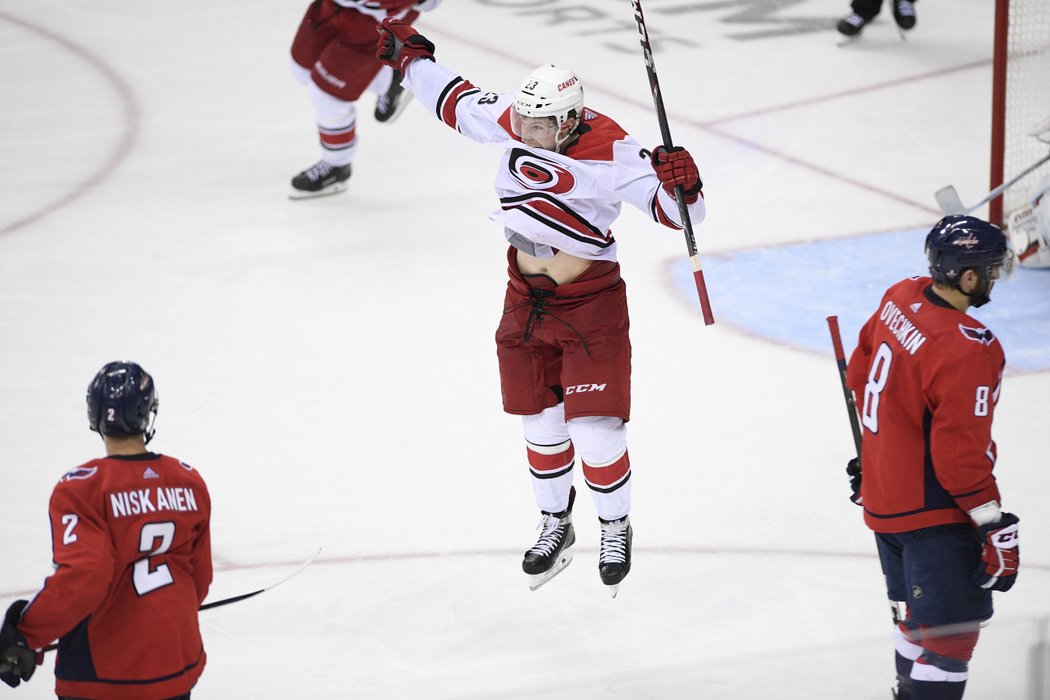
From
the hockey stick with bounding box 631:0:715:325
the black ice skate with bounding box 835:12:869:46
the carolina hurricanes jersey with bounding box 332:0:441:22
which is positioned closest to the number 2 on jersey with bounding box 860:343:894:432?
the hockey stick with bounding box 631:0:715:325

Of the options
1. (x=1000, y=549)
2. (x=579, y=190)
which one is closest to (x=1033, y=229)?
(x=579, y=190)

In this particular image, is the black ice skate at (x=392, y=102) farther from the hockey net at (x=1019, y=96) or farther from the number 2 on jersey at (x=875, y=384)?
the number 2 on jersey at (x=875, y=384)

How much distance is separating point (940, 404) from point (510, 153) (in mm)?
1271

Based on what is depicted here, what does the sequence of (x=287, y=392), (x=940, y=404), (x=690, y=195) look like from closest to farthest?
(x=940, y=404)
(x=690, y=195)
(x=287, y=392)

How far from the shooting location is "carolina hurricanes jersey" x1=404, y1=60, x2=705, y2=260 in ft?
11.4

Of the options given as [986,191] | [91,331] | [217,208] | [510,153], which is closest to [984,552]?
[510,153]

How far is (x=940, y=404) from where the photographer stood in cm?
278

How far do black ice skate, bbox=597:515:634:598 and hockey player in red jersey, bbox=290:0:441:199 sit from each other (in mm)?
3234

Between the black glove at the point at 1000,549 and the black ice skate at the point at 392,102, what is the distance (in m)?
4.55

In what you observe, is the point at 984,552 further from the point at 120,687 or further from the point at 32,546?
the point at 32,546

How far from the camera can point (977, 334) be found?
9.12 feet

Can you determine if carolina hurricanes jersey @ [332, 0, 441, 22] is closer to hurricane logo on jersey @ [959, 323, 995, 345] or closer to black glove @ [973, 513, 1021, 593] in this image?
hurricane logo on jersey @ [959, 323, 995, 345]

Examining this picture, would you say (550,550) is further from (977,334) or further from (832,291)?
(832,291)

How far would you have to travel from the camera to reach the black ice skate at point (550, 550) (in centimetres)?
377
